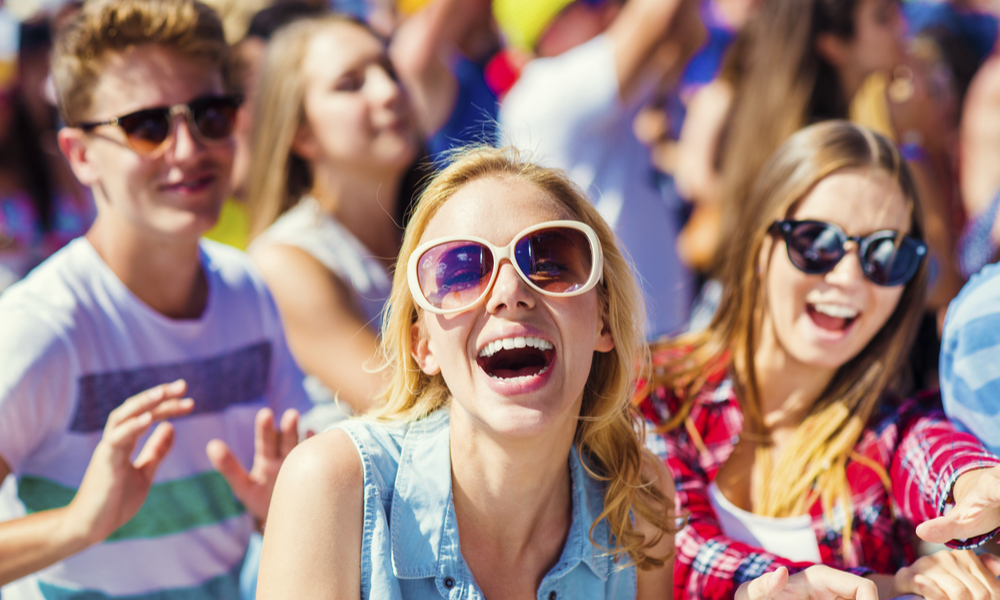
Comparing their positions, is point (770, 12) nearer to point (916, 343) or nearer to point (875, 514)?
point (916, 343)

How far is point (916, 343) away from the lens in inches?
109

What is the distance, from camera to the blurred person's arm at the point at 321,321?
2.98 metres

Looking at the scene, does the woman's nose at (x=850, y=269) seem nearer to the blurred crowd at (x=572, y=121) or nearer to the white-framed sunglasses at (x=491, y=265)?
the blurred crowd at (x=572, y=121)

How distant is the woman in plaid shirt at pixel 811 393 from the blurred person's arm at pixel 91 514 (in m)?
1.31

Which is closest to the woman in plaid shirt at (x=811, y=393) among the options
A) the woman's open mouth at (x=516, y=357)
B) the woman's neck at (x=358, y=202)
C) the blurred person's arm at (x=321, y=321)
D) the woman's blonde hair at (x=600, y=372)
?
the woman's blonde hair at (x=600, y=372)

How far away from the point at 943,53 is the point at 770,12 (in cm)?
187

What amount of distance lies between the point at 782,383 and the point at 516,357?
108cm

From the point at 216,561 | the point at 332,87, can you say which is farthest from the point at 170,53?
the point at 216,561

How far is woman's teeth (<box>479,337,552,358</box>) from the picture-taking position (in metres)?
1.58

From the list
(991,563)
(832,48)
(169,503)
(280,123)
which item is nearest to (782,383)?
(991,563)

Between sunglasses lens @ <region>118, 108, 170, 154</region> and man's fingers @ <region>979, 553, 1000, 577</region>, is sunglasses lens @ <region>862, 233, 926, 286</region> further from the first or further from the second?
sunglasses lens @ <region>118, 108, 170, 154</region>

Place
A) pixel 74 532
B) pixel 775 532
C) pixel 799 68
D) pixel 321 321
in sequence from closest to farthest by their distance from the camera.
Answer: pixel 74 532 → pixel 775 532 → pixel 321 321 → pixel 799 68

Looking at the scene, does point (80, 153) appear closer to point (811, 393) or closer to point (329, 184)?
point (329, 184)

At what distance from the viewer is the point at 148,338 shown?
241 cm
